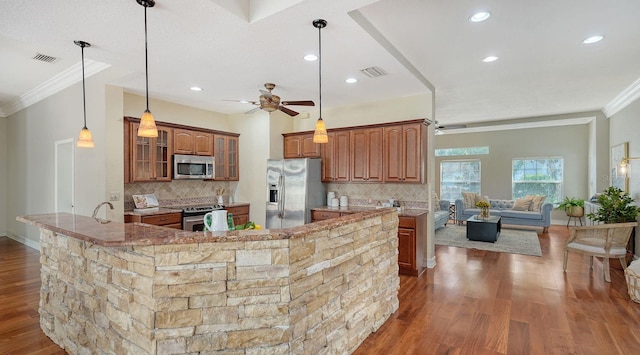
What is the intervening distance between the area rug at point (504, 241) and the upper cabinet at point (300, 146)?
3.29 metres

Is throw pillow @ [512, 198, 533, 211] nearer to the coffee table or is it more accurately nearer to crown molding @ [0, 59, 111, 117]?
the coffee table

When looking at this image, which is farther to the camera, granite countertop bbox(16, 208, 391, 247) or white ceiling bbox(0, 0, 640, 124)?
white ceiling bbox(0, 0, 640, 124)

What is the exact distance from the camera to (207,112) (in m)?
6.18

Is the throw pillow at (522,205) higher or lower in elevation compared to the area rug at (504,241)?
higher

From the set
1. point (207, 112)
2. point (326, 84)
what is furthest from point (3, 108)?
point (326, 84)

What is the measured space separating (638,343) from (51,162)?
7994mm

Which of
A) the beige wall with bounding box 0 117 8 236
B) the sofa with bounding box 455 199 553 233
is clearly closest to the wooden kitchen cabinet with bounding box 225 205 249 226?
the beige wall with bounding box 0 117 8 236

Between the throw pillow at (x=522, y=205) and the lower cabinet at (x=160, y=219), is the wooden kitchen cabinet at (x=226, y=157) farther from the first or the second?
the throw pillow at (x=522, y=205)

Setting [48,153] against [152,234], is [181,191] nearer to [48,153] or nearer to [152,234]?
[48,153]

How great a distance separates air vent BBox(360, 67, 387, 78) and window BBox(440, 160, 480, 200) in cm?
732

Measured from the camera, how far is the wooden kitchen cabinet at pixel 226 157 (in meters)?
6.03

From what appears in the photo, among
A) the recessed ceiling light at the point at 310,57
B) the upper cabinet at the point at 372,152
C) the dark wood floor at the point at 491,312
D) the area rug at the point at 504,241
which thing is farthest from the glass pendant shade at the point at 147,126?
the area rug at the point at 504,241

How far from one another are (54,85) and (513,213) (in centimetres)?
1007

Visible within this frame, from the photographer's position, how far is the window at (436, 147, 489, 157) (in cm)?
980
